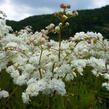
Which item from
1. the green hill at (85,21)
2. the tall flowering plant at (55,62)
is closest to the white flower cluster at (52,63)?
the tall flowering plant at (55,62)

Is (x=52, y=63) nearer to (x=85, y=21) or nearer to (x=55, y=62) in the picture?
(x=55, y=62)

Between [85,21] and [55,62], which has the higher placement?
[85,21]

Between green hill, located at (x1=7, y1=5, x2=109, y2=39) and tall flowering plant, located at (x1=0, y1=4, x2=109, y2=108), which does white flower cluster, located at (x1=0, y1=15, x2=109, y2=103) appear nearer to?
tall flowering plant, located at (x1=0, y1=4, x2=109, y2=108)

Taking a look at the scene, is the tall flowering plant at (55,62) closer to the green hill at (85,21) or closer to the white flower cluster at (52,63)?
the white flower cluster at (52,63)

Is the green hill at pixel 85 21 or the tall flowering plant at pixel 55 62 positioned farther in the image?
the green hill at pixel 85 21

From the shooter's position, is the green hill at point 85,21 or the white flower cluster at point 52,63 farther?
the green hill at point 85,21

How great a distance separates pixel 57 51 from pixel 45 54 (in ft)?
0.48

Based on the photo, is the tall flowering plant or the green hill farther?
the green hill

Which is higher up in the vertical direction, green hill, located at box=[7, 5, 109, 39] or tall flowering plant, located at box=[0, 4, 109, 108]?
green hill, located at box=[7, 5, 109, 39]

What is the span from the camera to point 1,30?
495 cm

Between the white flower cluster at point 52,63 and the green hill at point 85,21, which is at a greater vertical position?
the green hill at point 85,21

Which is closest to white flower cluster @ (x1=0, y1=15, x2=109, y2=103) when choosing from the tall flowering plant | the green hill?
the tall flowering plant

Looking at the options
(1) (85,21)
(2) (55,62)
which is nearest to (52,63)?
(2) (55,62)

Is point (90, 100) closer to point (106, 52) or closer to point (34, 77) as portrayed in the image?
point (34, 77)
